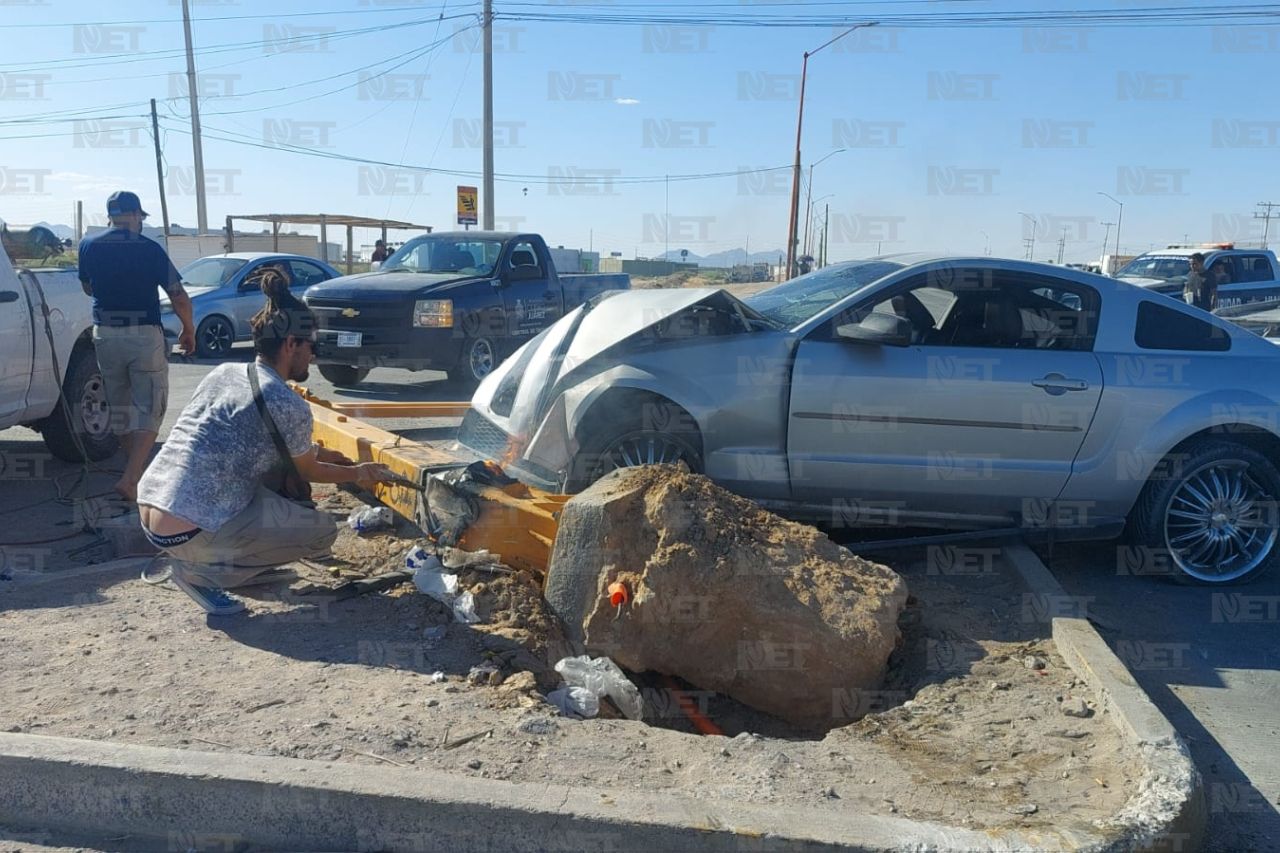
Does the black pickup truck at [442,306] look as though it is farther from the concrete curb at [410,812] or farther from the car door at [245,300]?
the concrete curb at [410,812]

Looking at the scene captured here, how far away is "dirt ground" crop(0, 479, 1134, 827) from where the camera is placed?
3234 millimetres

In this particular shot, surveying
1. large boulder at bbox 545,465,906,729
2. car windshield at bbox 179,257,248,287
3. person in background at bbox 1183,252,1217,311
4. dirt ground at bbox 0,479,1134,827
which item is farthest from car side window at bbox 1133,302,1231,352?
car windshield at bbox 179,257,248,287

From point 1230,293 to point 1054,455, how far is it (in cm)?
1548

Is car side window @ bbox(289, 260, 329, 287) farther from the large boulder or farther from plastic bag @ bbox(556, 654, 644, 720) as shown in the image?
plastic bag @ bbox(556, 654, 644, 720)

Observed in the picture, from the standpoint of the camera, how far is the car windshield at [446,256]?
1230cm

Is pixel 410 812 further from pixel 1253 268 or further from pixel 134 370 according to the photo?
pixel 1253 268

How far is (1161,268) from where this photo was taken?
19828mm

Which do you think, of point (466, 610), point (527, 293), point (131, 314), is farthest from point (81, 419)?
point (527, 293)

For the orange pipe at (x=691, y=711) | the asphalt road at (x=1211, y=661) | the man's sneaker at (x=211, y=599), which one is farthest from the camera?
the man's sneaker at (x=211, y=599)

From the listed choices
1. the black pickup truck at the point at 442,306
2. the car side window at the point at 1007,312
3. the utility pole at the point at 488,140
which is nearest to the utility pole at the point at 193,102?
the utility pole at the point at 488,140

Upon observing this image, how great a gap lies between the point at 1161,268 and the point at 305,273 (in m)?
16.0

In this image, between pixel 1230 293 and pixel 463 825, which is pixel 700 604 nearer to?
pixel 463 825

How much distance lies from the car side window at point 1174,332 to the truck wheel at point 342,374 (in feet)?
30.0

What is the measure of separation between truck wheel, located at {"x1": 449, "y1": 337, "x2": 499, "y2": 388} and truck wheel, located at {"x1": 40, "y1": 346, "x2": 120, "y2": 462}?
4652 millimetres
